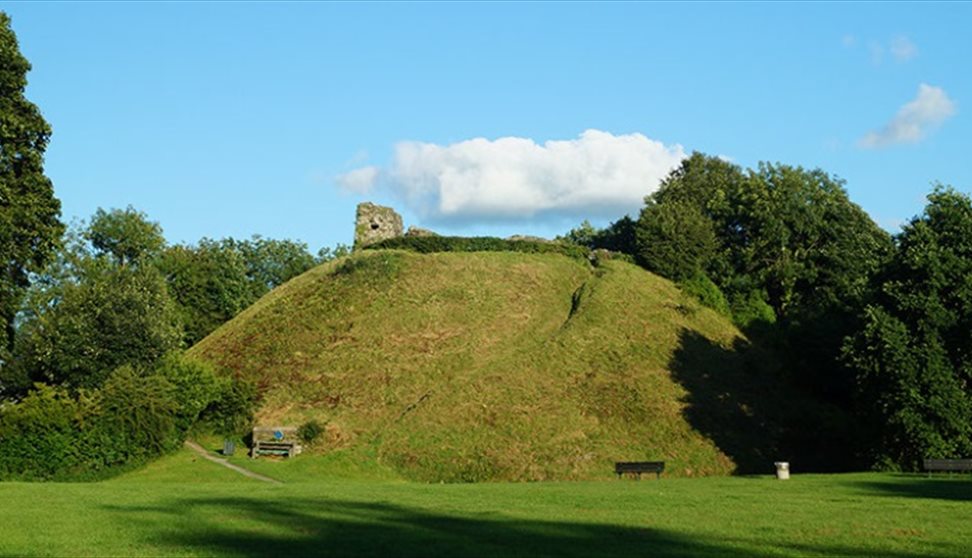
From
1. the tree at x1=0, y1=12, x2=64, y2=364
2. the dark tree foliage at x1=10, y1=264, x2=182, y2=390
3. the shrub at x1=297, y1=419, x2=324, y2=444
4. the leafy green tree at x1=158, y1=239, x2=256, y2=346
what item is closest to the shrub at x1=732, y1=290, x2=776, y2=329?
the shrub at x1=297, y1=419, x2=324, y2=444

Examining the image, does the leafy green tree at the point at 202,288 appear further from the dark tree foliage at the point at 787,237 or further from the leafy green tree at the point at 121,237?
the dark tree foliage at the point at 787,237

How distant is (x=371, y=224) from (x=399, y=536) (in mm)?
70259

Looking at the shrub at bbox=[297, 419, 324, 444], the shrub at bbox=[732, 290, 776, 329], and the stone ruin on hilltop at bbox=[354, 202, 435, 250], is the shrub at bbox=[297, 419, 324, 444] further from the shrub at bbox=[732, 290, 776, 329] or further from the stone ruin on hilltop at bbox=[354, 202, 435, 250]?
the stone ruin on hilltop at bbox=[354, 202, 435, 250]

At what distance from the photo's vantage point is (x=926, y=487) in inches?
1379

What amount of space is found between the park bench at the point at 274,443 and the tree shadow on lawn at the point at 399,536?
25089 millimetres

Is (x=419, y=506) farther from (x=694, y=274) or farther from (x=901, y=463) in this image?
(x=694, y=274)

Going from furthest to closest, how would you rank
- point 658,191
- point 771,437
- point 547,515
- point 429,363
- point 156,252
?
point 658,191 < point 156,252 < point 429,363 < point 771,437 < point 547,515

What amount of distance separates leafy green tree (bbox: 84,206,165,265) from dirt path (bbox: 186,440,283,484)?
36736mm

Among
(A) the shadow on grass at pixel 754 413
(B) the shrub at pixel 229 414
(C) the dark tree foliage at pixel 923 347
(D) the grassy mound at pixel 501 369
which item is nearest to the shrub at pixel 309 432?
(D) the grassy mound at pixel 501 369

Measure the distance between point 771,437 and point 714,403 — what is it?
13.3ft

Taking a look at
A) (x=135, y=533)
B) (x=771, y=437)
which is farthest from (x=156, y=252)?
(x=135, y=533)

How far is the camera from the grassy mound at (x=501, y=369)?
53.4m

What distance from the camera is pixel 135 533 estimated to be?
2195cm

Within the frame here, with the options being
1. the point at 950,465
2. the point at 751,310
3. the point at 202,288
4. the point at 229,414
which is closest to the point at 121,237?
the point at 202,288
